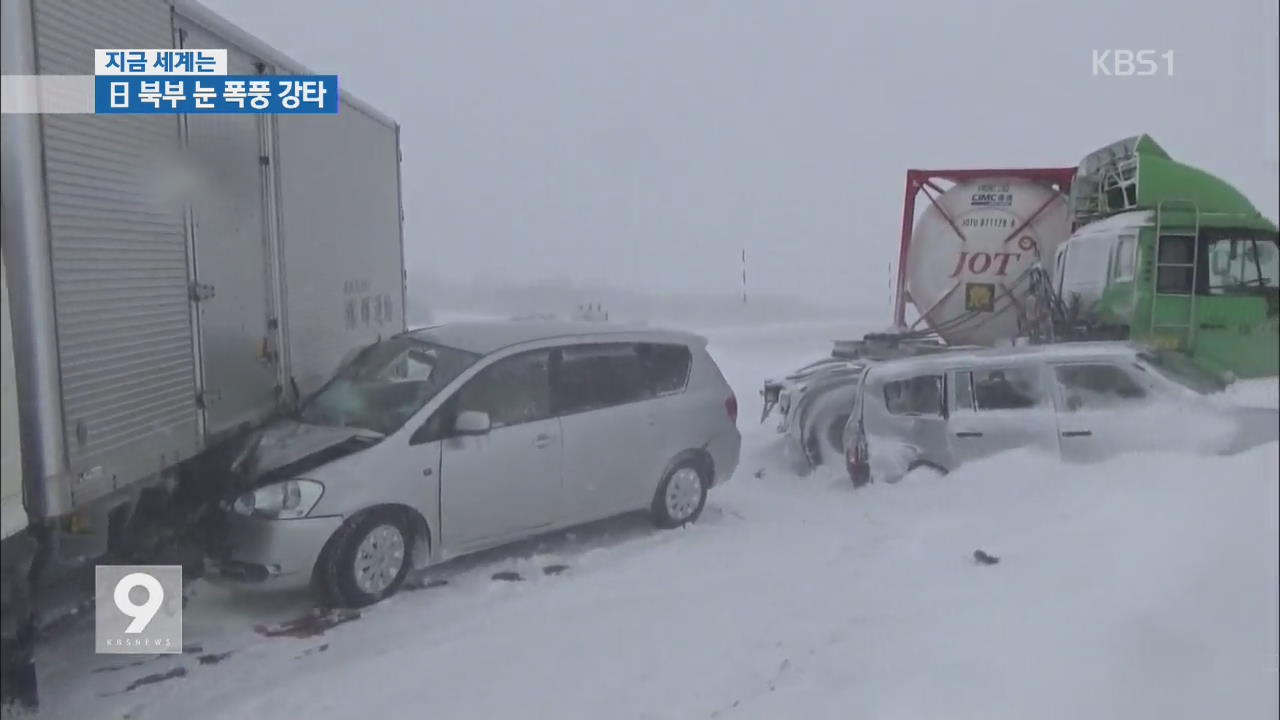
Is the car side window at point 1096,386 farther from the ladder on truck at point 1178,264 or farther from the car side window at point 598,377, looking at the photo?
the car side window at point 598,377

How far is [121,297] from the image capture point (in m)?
3.56

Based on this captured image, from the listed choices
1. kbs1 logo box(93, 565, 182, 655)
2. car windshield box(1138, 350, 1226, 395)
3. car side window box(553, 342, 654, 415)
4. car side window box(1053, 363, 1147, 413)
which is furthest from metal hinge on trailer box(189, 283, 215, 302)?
car windshield box(1138, 350, 1226, 395)

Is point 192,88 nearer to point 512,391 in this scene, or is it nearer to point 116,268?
point 116,268

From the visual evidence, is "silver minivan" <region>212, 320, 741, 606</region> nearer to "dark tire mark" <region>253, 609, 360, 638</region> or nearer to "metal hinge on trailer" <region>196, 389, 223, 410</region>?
"dark tire mark" <region>253, 609, 360, 638</region>

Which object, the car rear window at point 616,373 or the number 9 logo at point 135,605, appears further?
the car rear window at point 616,373

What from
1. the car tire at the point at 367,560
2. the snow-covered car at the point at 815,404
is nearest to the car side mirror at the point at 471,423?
the car tire at the point at 367,560

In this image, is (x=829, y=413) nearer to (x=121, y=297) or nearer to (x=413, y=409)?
(x=413, y=409)

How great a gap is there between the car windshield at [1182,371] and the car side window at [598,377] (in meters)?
2.50

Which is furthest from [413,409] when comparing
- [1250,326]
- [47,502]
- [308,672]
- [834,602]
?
[1250,326]

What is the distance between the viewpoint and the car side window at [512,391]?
4.89m

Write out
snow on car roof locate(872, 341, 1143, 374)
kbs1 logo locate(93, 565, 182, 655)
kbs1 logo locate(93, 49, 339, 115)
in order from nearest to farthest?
kbs1 logo locate(93, 49, 339, 115) < kbs1 logo locate(93, 565, 182, 655) < snow on car roof locate(872, 341, 1143, 374)

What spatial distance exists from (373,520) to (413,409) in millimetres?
570

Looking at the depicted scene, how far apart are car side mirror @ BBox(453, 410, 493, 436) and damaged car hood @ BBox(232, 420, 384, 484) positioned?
1.20 ft
